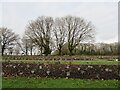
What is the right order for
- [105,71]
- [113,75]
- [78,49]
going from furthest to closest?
1. [78,49]
2. [105,71]
3. [113,75]

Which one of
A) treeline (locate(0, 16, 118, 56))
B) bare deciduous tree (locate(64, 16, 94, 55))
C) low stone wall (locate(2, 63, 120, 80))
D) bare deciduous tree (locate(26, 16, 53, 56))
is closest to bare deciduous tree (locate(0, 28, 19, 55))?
treeline (locate(0, 16, 118, 56))

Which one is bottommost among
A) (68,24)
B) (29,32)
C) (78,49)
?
(78,49)

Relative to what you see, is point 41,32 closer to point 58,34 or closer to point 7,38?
point 58,34

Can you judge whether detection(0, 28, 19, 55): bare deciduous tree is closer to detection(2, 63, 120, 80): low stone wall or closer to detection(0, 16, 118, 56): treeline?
detection(0, 16, 118, 56): treeline

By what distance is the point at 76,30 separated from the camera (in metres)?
33.4

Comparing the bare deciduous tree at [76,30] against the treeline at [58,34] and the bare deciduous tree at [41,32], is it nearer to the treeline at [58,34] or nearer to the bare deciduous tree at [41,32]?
the treeline at [58,34]

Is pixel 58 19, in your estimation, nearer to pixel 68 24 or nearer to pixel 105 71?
pixel 68 24

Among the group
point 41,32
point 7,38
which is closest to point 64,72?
point 41,32

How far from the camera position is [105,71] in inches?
304

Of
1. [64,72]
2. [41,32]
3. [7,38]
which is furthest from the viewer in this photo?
[7,38]

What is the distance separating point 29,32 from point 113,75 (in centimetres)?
2745

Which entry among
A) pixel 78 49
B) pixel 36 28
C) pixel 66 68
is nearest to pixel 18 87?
pixel 66 68

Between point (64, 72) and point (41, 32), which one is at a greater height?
point (41, 32)

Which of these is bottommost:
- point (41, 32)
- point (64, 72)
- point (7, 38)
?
point (64, 72)
